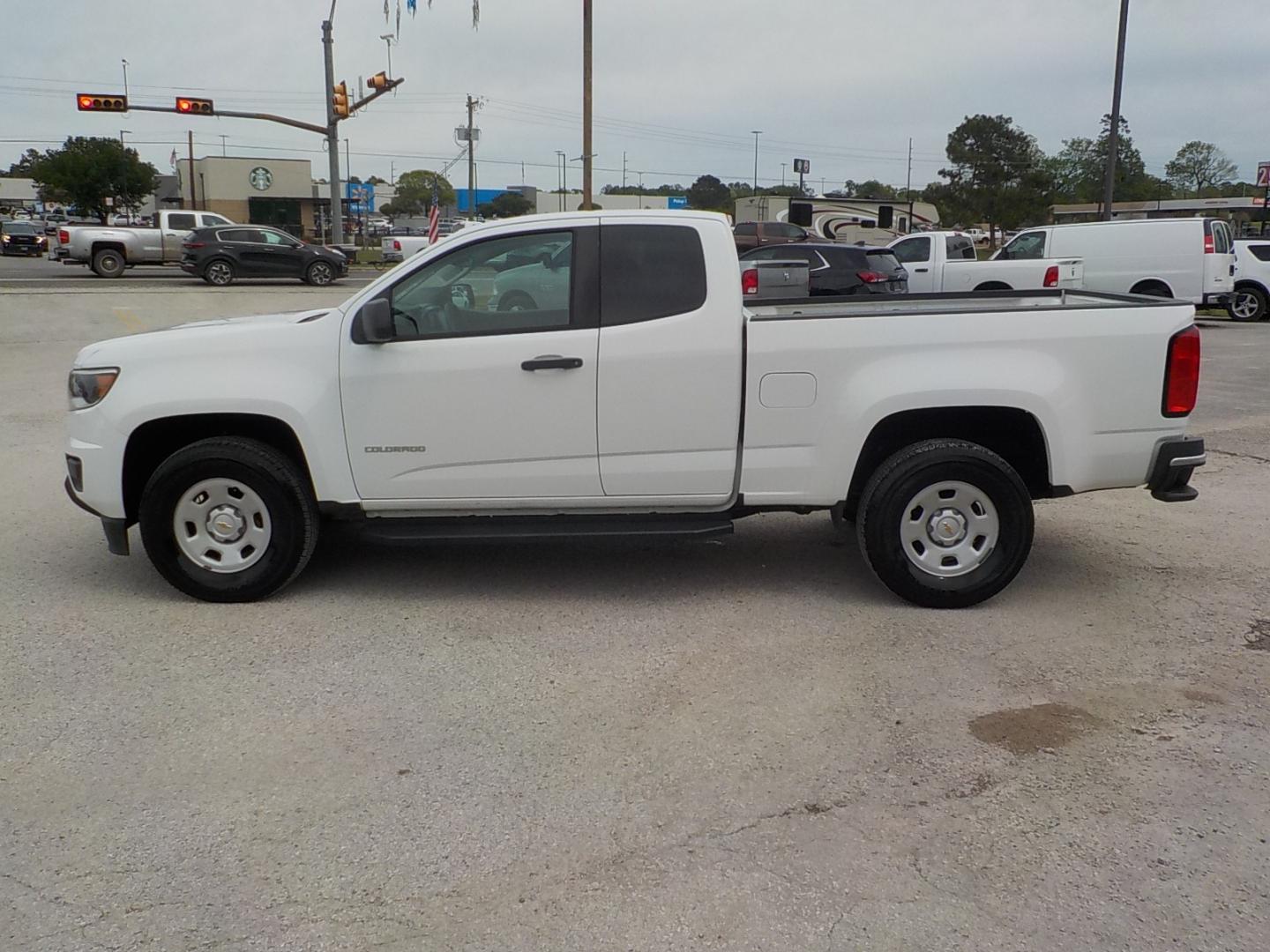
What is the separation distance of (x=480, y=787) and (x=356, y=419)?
2225 millimetres

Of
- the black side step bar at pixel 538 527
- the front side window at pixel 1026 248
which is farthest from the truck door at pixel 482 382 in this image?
the front side window at pixel 1026 248

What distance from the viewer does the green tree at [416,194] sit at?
113688 mm

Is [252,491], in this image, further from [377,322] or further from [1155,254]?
[1155,254]

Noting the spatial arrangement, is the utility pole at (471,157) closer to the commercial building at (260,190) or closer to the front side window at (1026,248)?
the commercial building at (260,190)

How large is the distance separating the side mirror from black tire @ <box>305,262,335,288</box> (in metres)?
24.9

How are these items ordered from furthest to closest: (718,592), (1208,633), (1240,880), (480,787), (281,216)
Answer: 1. (281,216)
2. (718,592)
3. (1208,633)
4. (480,787)
5. (1240,880)

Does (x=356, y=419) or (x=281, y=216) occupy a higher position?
(x=281, y=216)

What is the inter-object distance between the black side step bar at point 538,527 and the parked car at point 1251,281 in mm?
19701

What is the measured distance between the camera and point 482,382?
5.33 m

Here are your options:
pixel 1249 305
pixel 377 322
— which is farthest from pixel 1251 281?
pixel 377 322

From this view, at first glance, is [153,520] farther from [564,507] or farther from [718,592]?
[718,592]

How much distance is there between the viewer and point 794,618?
5.42 m

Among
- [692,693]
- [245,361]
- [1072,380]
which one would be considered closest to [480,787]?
[692,693]

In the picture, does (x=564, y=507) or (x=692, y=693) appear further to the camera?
(x=564, y=507)
